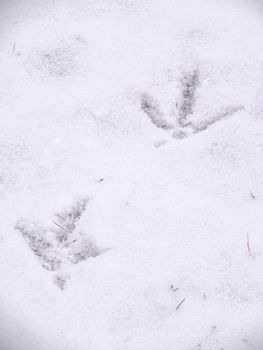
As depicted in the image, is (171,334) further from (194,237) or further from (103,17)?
(103,17)

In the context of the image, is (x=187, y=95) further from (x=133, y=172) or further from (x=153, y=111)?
(x=133, y=172)

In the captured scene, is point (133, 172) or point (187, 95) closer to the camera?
point (133, 172)

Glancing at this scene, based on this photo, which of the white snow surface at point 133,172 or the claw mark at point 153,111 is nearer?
the white snow surface at point 133,172

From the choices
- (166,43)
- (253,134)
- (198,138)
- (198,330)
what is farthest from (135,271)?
(166,43)

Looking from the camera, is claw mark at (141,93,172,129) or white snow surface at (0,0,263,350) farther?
claw mark at (141,93,172,129)

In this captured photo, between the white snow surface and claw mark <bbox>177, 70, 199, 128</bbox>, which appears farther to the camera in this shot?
claw mark <bbox>177, 70, 199, 128</bbox>

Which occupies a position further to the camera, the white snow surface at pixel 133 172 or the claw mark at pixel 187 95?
the claw mark at pixel 187 95

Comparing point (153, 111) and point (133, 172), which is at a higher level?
point (153, 111)

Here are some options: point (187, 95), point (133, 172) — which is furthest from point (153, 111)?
point (133, 172)
